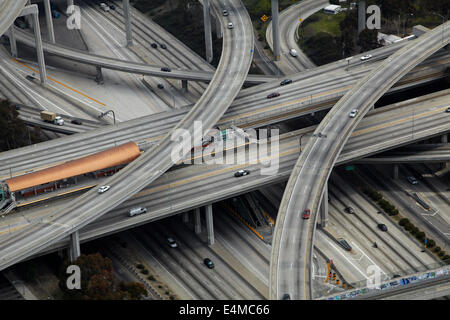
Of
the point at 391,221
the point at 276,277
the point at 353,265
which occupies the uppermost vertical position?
the point at 391,221

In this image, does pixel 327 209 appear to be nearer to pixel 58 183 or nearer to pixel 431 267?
pixel 431 267

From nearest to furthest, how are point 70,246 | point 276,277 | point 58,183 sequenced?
1. point 276,277
2. point 70,246
3. point 58,183

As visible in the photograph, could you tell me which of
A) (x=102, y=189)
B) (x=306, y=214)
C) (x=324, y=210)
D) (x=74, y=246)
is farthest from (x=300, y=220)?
(x=74, y=246)

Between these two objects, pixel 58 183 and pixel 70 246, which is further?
pixel 58 183

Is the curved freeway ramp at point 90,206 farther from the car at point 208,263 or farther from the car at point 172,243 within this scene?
the car at point 208,263

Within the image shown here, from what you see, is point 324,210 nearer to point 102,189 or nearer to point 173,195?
point 173,195

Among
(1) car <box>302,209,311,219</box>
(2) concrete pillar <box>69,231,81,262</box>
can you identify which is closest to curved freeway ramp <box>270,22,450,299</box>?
(1) car <box>302,209,311,219</box>

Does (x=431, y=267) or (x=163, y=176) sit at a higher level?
(x=163, y=176)

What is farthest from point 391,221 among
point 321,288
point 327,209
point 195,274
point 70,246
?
point 70,246
